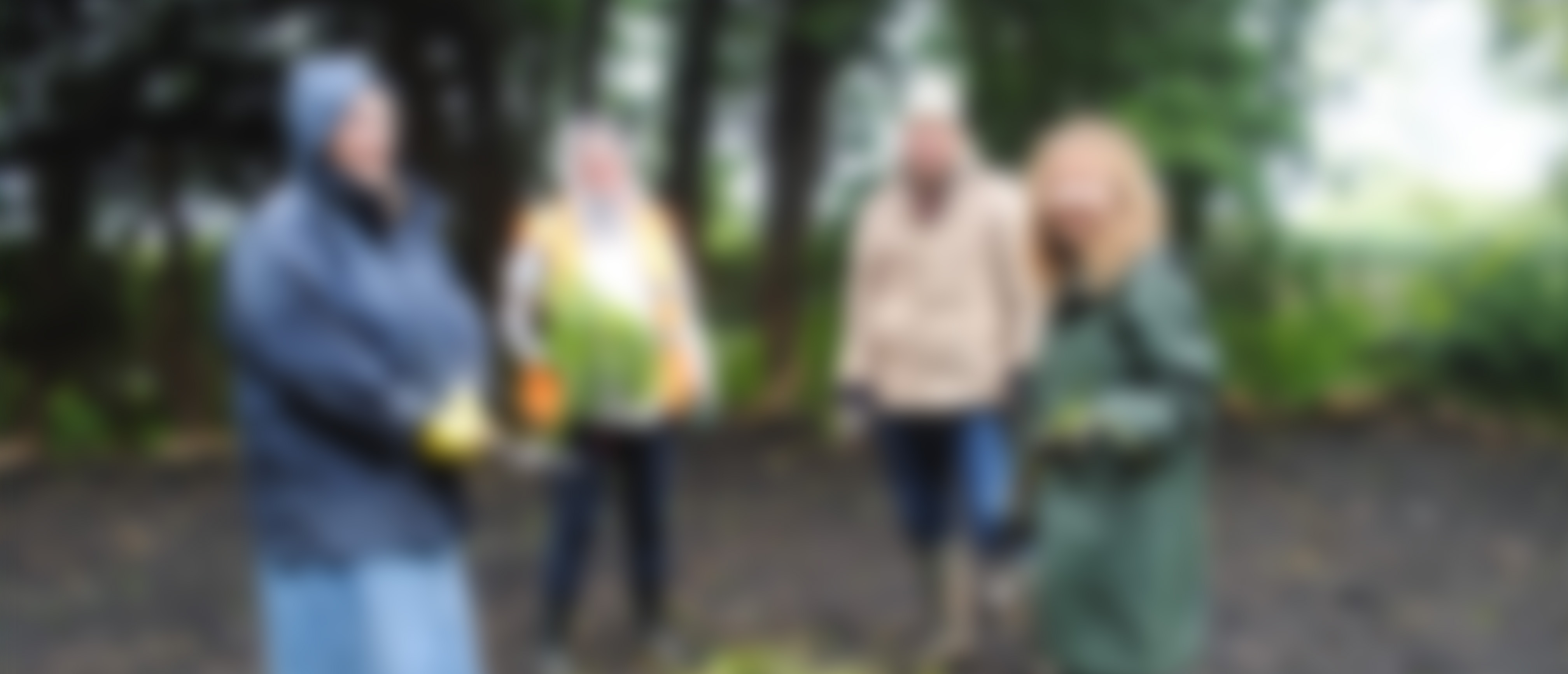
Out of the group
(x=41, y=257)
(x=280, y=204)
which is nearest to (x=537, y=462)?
(x=280, y=204)

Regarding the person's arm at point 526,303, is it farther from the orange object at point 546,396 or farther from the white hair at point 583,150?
the white hair at point 583,150

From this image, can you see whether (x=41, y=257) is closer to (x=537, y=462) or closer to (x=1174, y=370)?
(x=537, y=462)

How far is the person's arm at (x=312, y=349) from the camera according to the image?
3691 millimetres

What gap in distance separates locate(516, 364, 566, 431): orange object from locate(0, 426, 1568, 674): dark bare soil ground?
102 cm

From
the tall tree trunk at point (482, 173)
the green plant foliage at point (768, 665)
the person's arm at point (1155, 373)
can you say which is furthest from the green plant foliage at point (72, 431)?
the person's arm at point (1155, 373)

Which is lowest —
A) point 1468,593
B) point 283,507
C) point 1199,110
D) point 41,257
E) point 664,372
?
point 1468,593

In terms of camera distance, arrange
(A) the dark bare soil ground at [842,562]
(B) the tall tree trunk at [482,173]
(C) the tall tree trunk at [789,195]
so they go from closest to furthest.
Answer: (A) the dark bare soil ground at [842,562]
(B) the tall tree trunk at [482,173]
(C) the tall tree trunk at [789,195]

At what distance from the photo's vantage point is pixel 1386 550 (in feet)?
28.3

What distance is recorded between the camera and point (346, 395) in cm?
369

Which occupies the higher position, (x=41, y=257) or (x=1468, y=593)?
(x=41, y=257)

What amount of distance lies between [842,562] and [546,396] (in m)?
3.04

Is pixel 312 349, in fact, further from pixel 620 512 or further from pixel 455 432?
pixel 620 512

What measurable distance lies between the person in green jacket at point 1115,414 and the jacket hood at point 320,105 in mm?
1319

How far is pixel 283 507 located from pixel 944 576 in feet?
9.09
